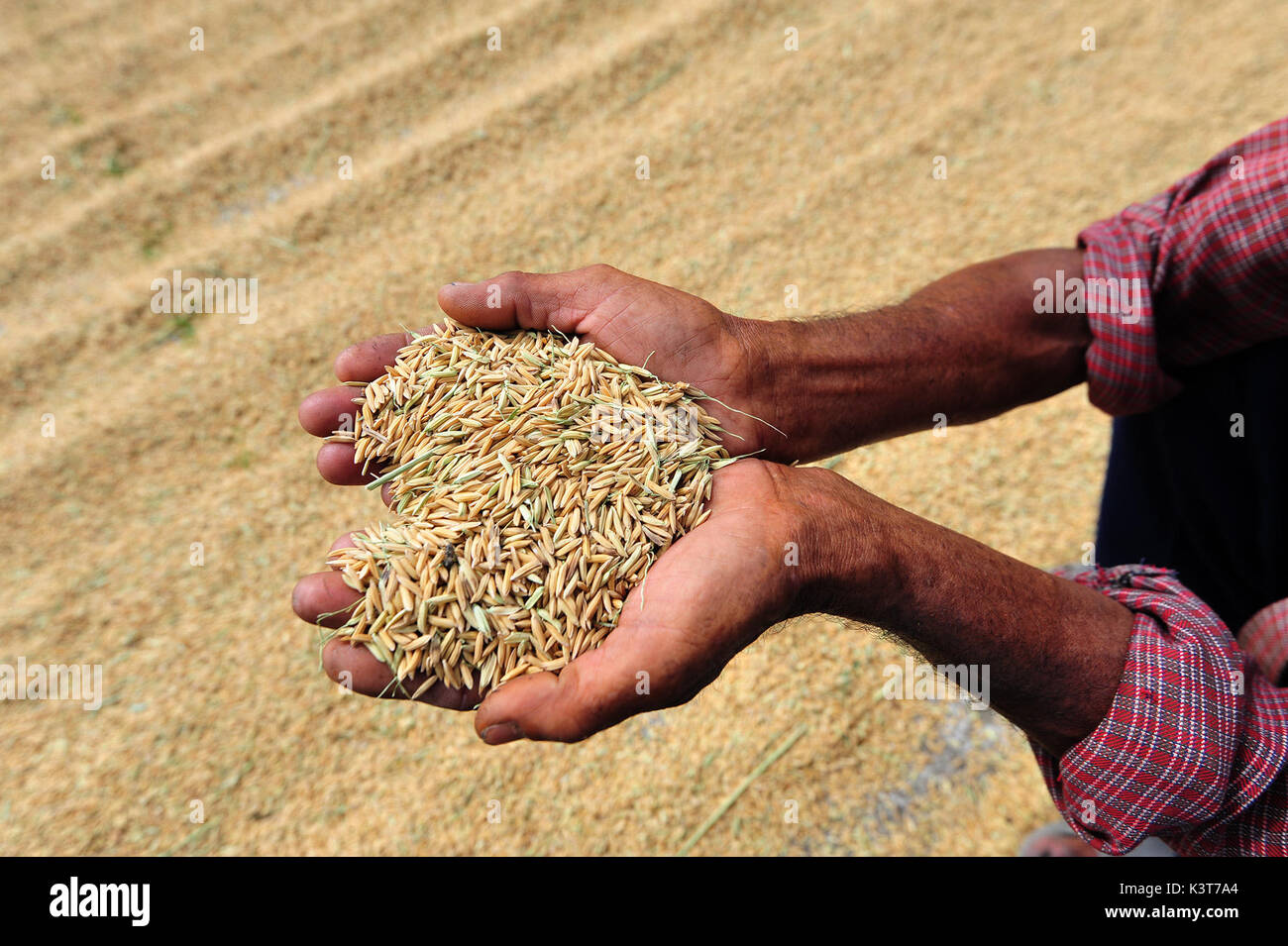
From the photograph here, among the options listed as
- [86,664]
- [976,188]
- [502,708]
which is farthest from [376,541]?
[976,188]

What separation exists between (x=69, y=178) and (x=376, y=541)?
3.28 meters

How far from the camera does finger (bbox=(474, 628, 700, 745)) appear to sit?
4.50ft

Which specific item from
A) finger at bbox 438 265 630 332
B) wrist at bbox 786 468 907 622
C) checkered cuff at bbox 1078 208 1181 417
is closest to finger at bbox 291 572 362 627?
finger at bbox 438 265 630 332

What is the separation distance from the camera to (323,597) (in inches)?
63.5

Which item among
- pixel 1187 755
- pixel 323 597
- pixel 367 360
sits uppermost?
pixel 367 360

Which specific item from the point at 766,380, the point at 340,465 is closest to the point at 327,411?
the point at 340,465

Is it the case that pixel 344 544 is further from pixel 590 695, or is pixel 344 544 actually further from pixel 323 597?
pixel 590 695

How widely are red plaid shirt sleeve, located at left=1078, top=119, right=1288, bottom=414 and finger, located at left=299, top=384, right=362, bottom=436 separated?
5.35 feet

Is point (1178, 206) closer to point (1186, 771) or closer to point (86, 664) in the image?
point (1186, 771)

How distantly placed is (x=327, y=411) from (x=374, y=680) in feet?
1.95

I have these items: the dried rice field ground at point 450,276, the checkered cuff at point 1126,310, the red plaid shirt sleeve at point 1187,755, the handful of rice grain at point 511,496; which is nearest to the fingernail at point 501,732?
the handful of rice grain at point 511,496

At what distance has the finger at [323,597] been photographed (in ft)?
5.29

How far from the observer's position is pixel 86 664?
2678mm

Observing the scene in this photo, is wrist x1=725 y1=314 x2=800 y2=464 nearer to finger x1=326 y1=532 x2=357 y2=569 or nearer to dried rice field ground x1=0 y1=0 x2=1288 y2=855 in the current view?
finger x1=326 y1=532 x2=357 y2=569
